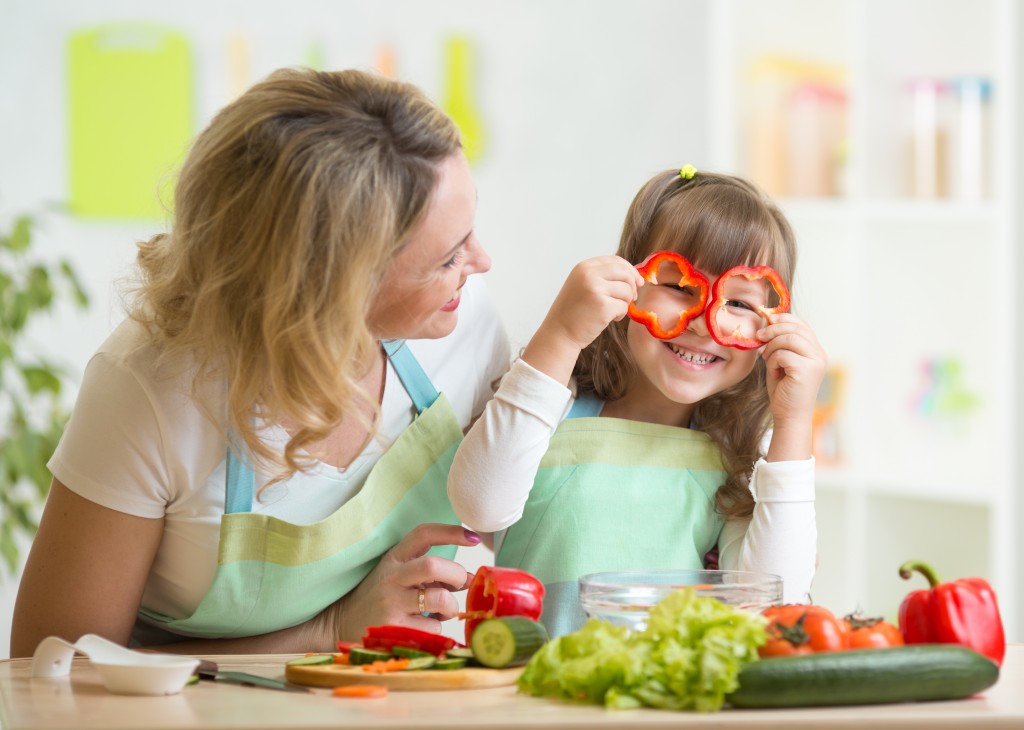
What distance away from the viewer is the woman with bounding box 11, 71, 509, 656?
1.49m

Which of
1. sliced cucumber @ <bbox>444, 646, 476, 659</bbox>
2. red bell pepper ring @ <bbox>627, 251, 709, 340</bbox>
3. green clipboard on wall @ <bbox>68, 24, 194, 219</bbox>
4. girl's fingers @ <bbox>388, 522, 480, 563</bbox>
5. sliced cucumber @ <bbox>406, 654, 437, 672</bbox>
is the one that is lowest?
sliced cucumber @ <bbox>406, 654, 437, 672</bbox>

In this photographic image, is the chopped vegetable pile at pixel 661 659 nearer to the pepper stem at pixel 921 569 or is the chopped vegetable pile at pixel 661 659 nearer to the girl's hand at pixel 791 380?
the pepper stem at pixel 921 569

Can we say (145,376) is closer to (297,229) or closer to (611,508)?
(297,229)

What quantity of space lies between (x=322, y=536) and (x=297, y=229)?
438mm

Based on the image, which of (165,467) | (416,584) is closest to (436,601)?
(416,584)

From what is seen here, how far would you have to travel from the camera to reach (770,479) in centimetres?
169

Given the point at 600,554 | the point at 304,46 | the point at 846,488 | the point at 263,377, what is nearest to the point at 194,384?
the point at 263,377

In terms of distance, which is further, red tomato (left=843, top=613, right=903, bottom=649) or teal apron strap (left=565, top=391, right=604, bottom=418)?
teal apron strap (left=565, top=391, right=604, bottom=418)

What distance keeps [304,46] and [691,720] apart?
3060 mm

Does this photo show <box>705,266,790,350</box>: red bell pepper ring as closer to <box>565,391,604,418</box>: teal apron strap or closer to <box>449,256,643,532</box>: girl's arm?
<box>449,256,643,532</box>: girl's arm

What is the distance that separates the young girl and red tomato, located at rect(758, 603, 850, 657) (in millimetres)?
369

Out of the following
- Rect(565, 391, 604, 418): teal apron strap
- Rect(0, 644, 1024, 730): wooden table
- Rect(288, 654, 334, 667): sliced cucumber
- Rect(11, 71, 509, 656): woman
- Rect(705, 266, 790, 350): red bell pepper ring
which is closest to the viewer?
Rect(0, 644, 1024, 730): wooden table

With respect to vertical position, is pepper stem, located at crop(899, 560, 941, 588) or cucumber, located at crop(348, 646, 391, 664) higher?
pepper stem, located at crop(899, 560, 941, 588)

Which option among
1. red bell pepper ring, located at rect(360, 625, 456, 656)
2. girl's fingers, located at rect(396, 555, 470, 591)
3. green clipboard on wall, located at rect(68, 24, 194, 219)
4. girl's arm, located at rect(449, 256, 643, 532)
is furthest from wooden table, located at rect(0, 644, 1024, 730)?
green clipboard on wall, located at rect(68, 24, 194, 219)
